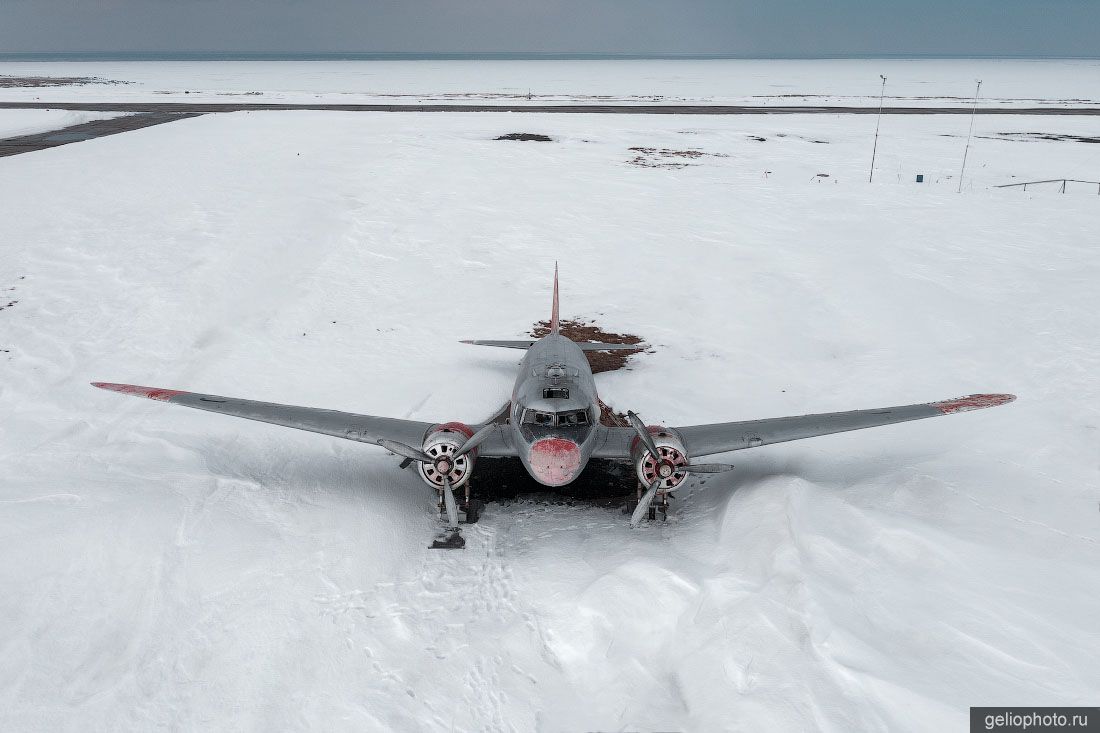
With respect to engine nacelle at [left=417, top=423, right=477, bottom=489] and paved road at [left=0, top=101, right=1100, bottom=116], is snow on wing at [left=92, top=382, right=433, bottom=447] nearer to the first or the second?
engine nacelle at [left=417, top=423, right=477, bottom=489]

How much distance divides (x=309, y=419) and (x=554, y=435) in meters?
6.18

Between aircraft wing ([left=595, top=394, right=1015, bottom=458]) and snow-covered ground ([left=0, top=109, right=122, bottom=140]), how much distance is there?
2787 inches

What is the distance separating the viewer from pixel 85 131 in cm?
6606

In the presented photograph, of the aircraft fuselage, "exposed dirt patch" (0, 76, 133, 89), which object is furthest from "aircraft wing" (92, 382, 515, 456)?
"exposed dirt patch" (0, 76, 133, 89)

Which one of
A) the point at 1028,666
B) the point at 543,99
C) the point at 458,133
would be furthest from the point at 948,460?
the point at 543,99

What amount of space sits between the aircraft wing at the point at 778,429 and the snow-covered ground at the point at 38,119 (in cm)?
7079

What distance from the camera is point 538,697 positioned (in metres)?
11.2

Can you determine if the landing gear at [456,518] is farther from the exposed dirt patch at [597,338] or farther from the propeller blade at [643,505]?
the exposed dirt patch at [597,338]

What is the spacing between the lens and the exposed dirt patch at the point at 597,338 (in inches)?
979

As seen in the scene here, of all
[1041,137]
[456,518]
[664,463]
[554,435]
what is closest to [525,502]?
[456,518]

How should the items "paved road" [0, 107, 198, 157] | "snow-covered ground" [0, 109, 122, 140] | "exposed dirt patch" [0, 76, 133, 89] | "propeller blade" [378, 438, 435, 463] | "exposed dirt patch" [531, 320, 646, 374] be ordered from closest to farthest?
"propeller blade" [378, 438, 435, 463]
"exposed dirt patch" [531, 320, 646, 374]
"paved road" [0, 107, 198, 157]
"snow-covered ground" [0, 109, 122, 140]
"exposed dirt patch" [0, 76, 133, 89]

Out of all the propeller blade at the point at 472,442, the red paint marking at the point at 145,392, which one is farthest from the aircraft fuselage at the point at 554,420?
the red paint marking at the point at 145,392

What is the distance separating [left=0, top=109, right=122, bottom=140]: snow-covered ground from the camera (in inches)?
2611

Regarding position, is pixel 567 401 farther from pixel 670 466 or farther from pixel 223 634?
pixel 223 634
